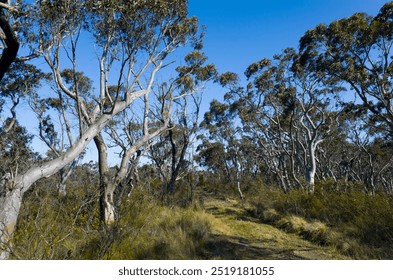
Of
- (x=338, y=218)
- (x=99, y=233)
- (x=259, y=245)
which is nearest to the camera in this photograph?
(x=99, y=233)

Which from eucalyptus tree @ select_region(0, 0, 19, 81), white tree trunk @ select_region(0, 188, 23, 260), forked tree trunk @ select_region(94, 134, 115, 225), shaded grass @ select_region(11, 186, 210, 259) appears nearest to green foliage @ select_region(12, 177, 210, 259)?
shaded grass @ select_region(11, 186, 210, 259)

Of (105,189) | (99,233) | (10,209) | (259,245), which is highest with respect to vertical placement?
(105,189)

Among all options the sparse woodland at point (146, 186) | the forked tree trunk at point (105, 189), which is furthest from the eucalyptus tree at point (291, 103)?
the forked tree trunk at point (105, 189)

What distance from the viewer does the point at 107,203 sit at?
7.61 metres

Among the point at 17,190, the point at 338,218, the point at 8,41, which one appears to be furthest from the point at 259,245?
the point at 8,41

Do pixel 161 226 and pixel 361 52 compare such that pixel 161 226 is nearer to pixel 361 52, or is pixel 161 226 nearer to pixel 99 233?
pixel 99 233

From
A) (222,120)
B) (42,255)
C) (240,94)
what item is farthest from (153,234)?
(222,120)

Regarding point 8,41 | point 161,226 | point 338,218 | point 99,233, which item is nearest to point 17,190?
point 99,233

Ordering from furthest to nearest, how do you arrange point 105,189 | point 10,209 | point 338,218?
point 338,218
point 105,189
point 10,209

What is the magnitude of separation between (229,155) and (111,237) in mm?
24014

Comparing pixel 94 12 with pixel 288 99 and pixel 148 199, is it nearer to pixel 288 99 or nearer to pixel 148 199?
pixel 148 199

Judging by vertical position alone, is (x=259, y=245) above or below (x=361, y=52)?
below

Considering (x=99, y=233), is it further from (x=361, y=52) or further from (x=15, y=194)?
(x=361, y=52)

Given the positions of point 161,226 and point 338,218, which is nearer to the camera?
point 161,226
